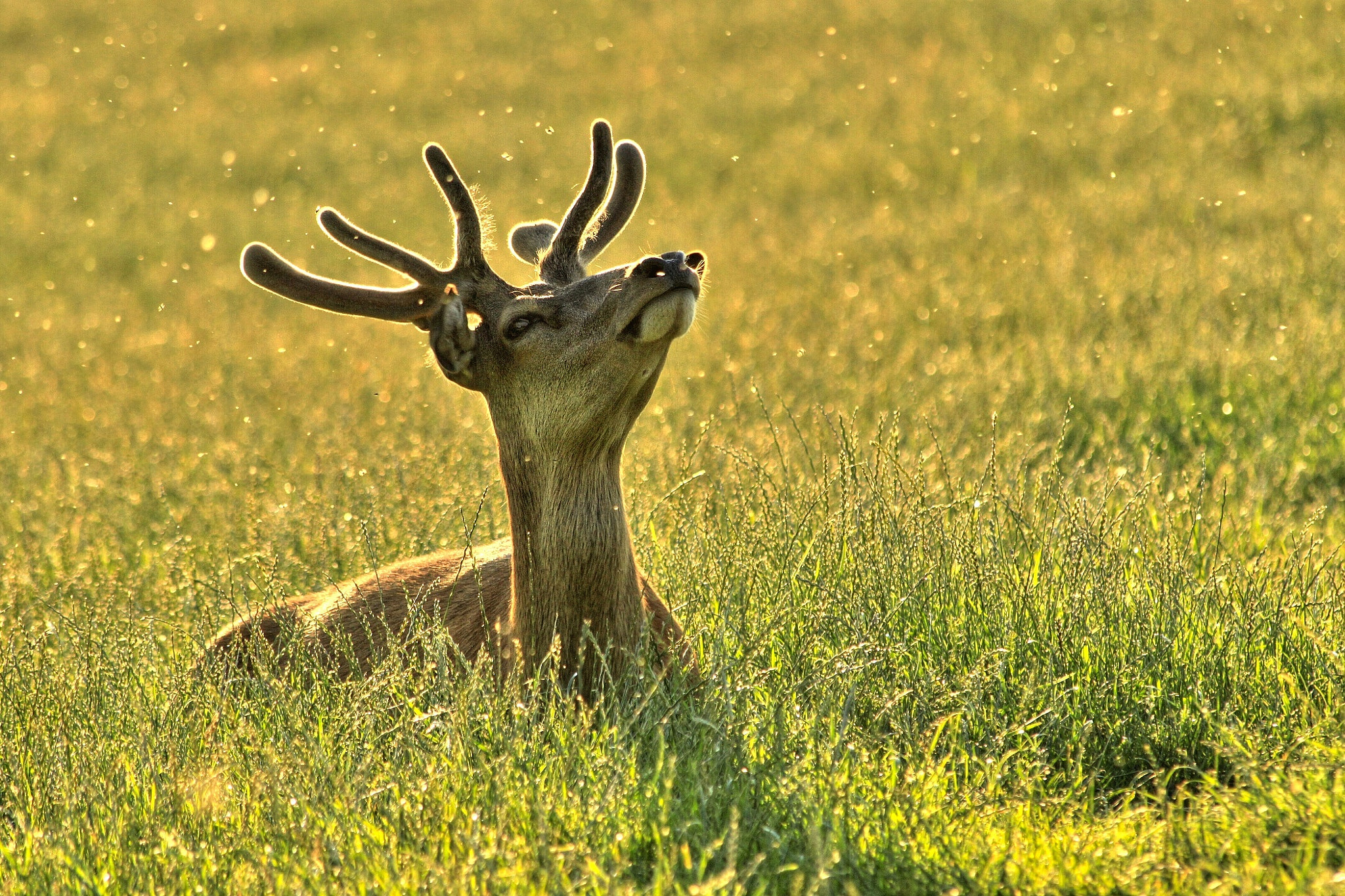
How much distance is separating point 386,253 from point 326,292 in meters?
0.22

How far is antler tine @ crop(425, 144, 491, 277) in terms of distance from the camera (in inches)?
173

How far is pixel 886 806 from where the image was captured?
3.47 meters

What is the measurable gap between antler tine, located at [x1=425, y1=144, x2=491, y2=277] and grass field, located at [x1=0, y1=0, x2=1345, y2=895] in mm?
650

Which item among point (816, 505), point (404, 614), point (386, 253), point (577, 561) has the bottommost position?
point (404, 614)

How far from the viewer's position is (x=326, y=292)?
4273 mm

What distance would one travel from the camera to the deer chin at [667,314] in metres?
3.96

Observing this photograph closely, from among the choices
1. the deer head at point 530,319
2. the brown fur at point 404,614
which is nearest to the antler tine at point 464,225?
the deer head at point 530,319

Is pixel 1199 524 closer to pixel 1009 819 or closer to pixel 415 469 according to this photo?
pixel 1009 819

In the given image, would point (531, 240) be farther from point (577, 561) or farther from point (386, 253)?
point (577, 561)

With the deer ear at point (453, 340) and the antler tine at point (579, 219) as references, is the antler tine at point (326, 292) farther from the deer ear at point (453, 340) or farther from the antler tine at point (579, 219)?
the antler tine at point (579, 219)

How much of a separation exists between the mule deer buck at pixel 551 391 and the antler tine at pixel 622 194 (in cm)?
67

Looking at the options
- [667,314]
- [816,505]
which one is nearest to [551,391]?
[667,314]

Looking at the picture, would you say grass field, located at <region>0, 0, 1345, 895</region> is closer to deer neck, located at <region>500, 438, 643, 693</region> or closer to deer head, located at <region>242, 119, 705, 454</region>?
deer neck, located at <region>500, 438, 643, 693</region>

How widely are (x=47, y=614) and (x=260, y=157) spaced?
594 inches
